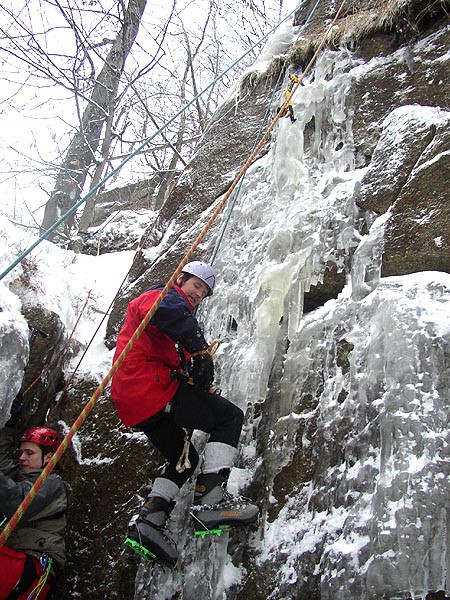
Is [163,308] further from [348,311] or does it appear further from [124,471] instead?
[124,471]

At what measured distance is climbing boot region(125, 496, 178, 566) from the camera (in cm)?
259

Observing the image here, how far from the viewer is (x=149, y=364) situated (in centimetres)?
290

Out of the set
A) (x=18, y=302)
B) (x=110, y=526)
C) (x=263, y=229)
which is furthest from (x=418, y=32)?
(x=110, y=526)

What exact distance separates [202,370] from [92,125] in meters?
8.35

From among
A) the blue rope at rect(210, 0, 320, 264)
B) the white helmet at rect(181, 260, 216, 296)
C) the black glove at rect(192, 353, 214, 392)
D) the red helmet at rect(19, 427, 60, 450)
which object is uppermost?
the blue rope at rect(210, 0, 320, 264)

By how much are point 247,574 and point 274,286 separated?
1788 millimetres

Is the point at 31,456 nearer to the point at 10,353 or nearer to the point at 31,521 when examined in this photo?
the point at 31,521

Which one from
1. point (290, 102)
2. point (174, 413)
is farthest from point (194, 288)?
point (290, 102)

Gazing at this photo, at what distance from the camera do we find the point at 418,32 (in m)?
4.39

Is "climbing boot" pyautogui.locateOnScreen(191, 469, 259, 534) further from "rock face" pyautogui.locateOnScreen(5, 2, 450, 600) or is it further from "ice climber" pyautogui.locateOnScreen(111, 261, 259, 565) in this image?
"rock face" pyautogui.locateOnScreen(5, 2, 450, 600)

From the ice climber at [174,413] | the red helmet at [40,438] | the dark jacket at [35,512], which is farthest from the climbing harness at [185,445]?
the red helmet at [40,438]

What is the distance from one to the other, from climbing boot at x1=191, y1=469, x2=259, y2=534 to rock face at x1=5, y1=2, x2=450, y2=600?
0.71 feet

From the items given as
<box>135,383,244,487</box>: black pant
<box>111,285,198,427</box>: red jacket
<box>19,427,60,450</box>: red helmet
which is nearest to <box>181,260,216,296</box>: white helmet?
<box>111,285,198,427</box>: red jacket

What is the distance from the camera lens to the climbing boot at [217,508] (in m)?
2.61
